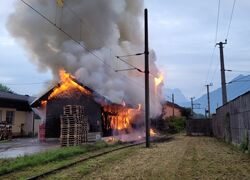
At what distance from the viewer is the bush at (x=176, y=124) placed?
53.3 metres

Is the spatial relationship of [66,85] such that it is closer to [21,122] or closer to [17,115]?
[17,115]

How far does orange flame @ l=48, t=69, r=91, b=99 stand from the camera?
102 ft

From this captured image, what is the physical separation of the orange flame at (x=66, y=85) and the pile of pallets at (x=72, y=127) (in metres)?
7.03

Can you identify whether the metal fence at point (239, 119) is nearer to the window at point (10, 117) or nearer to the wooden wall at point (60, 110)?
the wooden wall at point (60, 110)

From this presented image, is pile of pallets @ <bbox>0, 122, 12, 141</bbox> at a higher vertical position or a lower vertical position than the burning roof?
lower

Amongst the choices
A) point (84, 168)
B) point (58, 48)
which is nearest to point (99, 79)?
point (58, 48)

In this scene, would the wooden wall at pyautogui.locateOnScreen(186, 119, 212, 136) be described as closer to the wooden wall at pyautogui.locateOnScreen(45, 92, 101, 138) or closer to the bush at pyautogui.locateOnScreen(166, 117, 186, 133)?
the bush at pyautogui.locateOnScreen(166, 117, 186, 133)

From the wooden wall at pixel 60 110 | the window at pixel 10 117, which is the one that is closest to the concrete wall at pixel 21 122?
the window at pixel 10 117

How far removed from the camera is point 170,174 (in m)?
10.3

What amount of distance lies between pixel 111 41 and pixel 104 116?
344 inches

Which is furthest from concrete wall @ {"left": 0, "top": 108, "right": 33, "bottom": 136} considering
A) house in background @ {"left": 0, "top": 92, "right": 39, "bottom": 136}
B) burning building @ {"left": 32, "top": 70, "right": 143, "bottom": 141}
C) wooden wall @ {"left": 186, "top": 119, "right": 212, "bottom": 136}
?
wooden wall @ {"left": 186, "top": 119, "right": 212, "bottom": 136}

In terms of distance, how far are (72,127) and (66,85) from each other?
8.98m

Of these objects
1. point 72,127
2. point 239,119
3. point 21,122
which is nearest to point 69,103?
point 72,127

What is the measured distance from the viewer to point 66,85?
3164cm
